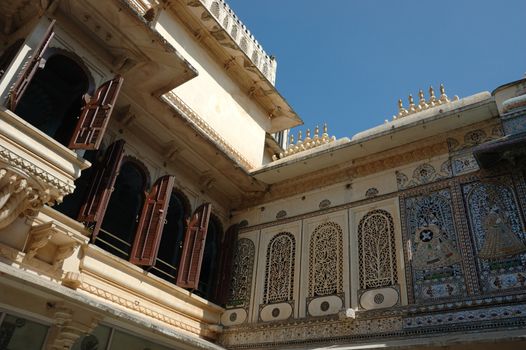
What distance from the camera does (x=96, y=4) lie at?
660 cm

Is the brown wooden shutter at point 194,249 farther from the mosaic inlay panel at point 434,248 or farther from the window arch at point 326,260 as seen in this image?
the mosaic inlay panel at point 434,248

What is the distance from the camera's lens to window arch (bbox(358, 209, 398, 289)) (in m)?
7.45

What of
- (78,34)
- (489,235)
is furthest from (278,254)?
(78,34)

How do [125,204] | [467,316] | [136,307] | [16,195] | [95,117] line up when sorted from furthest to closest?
1. [125,204]
2. [136,307]
3. [95,117]
4. [467,316]
5. [16,195]

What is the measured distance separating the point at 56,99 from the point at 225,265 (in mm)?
4374

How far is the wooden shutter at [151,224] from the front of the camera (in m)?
7.55

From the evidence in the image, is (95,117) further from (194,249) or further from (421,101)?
(421,101)

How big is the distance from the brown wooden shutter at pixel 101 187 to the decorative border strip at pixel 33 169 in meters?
0.95

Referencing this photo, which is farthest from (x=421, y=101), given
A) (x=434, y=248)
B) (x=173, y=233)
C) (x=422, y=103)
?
(x=173, y=233)

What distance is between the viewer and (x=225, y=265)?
9242 mm

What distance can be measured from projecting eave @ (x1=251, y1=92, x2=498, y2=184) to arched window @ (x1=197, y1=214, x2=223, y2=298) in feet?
4.62

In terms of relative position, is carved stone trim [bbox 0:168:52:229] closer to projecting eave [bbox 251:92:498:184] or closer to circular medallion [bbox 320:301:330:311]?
circular medallion [bbox 320:301:330:311]

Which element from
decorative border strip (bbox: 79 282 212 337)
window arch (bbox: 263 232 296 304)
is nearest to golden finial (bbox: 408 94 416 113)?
window arch (bbox: 263 232 296 304)

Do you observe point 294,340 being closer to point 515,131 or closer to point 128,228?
point 128,228
